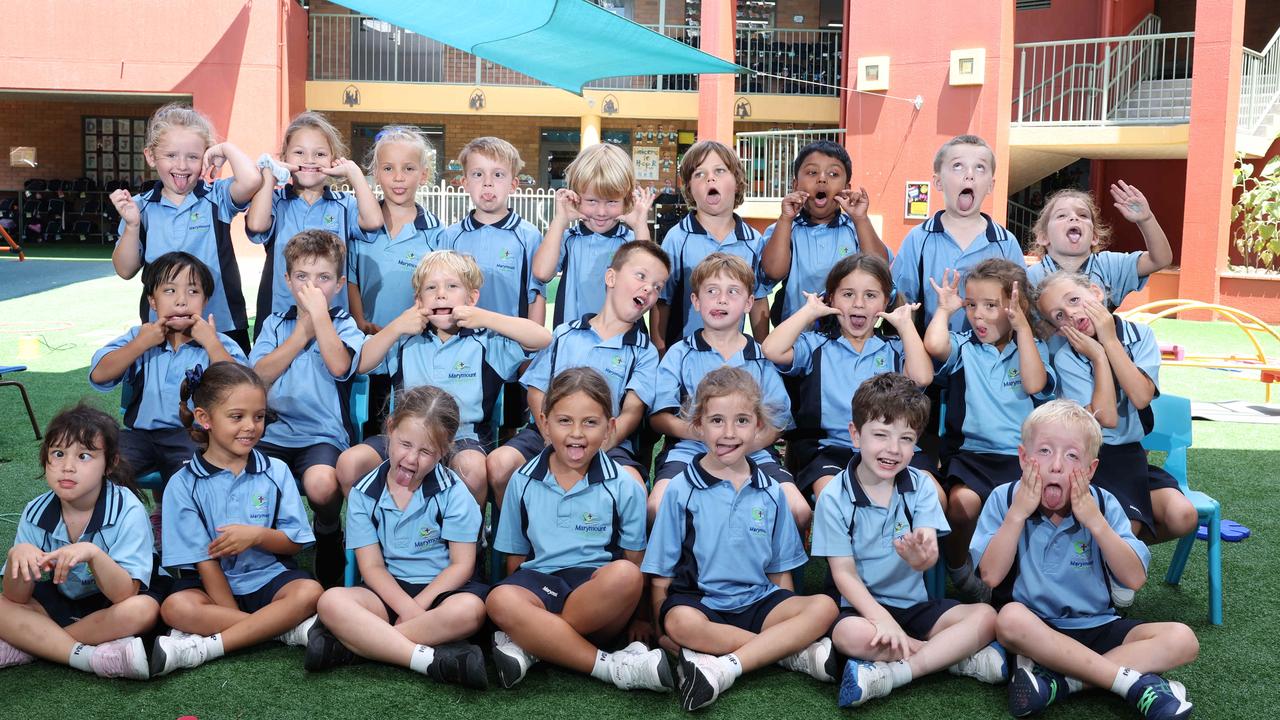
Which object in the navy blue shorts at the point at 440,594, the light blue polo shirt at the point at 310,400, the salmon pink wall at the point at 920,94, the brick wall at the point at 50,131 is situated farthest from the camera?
the brick wall at the point at 50,131

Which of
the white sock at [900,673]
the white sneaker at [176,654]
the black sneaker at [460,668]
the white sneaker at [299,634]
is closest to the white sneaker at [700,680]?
the white sock at [900,673]

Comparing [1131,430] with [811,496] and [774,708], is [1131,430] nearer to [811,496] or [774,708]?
[811,496]

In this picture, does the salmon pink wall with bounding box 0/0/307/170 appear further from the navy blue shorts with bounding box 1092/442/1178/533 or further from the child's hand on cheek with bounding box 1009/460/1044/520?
the child's hand on cheek with bounding box 1009/460/1044/520

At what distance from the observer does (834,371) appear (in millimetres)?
3570

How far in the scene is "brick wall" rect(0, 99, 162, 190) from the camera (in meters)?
22.0

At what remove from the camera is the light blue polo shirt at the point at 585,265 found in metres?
4.08

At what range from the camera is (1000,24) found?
45.7 feet

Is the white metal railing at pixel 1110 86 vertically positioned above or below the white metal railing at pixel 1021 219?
above

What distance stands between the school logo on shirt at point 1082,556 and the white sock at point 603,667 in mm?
1250

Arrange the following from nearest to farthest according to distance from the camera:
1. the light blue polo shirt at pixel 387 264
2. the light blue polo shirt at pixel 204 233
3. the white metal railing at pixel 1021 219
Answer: the light blue polo shirt at pixel 204 233
the light blue polo shirt at pixel 387 264
the white metal railing at pixel 1021 219

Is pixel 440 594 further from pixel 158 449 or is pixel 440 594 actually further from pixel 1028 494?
pixel 1028 494

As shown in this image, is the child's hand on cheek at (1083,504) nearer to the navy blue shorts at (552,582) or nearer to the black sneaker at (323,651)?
the navy blue shorts at (552,582)

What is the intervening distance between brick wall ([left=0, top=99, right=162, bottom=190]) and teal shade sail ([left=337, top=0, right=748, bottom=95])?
17.6 m

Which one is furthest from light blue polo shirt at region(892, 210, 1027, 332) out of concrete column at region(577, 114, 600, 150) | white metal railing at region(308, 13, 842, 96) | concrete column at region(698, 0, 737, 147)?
concrete column at region(577, 114, 600, 150)
